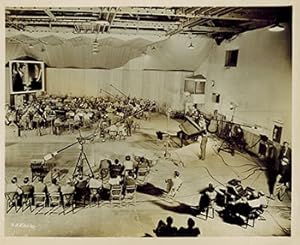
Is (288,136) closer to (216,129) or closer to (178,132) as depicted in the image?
(216,129)

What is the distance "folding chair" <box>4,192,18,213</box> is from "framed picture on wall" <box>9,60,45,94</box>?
0.34m

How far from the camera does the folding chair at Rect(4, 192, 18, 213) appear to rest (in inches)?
41.0

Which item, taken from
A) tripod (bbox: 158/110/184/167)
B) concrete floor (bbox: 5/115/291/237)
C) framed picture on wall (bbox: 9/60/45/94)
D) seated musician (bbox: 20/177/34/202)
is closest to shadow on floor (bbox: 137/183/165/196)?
concrete floor (bbox: 5/115/291/237)

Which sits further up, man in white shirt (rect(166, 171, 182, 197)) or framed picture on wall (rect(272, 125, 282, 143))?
framed picture on wall (rect(272, 125, 282, 143))

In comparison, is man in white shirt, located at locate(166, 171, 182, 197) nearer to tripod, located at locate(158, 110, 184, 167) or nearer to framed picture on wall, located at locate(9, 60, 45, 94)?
tripod, located at locate(158, 110, 184, 167)

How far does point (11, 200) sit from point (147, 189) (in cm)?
46

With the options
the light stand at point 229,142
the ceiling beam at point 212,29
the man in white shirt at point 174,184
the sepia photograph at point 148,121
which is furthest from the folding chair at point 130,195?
the ceiling beam at point 212,29

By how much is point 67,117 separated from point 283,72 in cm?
75

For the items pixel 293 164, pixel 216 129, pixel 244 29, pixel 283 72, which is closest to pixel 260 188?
pixel 293 164

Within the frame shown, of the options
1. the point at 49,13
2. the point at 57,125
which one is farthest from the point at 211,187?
the point at 49,13

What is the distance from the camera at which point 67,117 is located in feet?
3.50

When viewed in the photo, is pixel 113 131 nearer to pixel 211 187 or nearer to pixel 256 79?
pixel 211 187

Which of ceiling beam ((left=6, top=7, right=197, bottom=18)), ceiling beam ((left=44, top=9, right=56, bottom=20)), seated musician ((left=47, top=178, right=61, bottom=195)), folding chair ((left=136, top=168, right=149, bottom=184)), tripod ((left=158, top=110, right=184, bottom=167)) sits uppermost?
ceiling beam ((left=6, top=7, right=197, bottom=18))

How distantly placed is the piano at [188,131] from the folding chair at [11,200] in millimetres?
588
